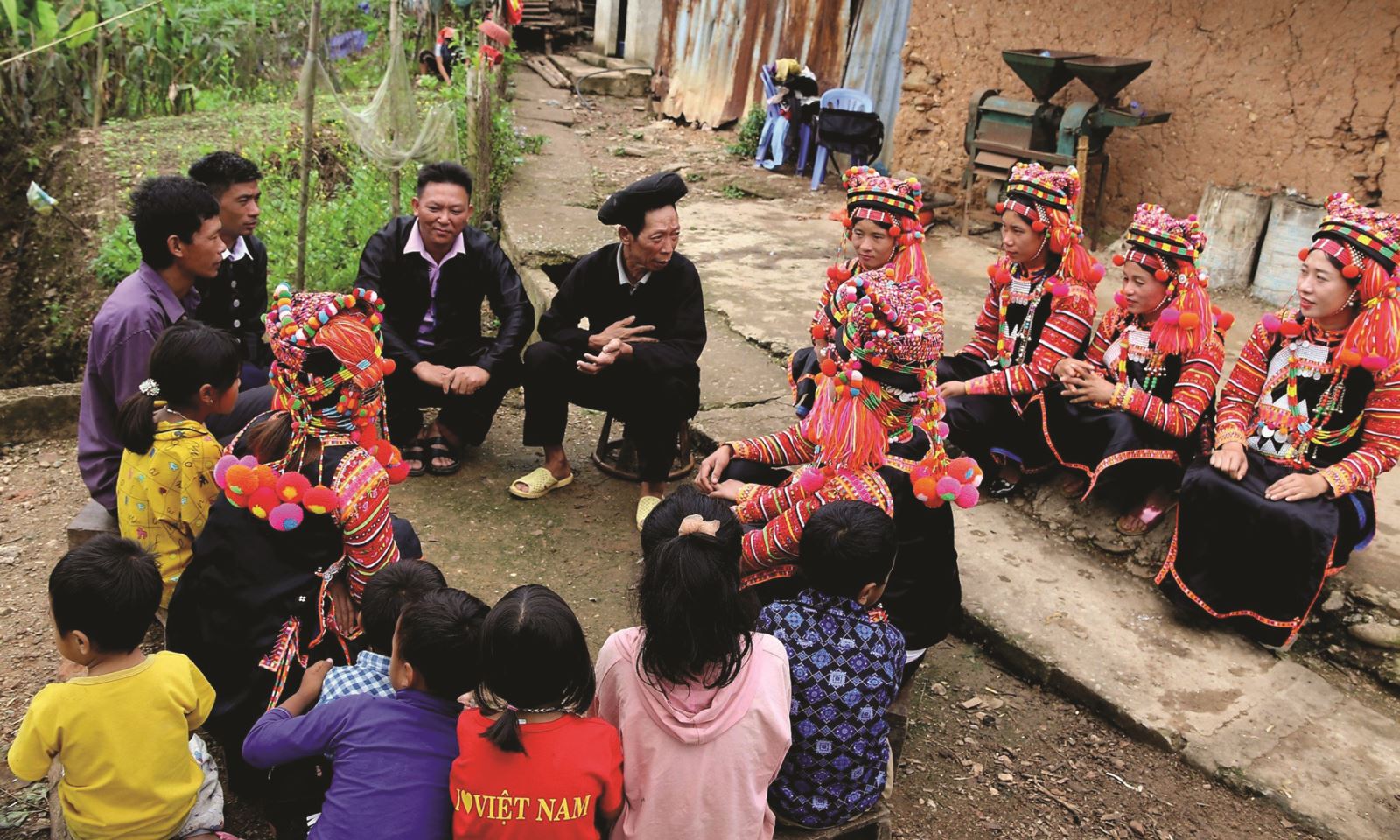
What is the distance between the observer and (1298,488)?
361 centimetres

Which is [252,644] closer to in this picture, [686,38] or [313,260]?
[313,260]

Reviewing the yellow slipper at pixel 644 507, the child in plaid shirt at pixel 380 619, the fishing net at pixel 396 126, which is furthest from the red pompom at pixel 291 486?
the fishing net at pixel 396 126

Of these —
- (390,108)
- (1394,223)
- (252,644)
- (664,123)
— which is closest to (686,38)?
(664,123)

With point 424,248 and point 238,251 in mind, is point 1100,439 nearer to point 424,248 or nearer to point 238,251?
point 424,248

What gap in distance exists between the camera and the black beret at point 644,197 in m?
4.15

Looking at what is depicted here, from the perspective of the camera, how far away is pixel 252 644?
2744 mm

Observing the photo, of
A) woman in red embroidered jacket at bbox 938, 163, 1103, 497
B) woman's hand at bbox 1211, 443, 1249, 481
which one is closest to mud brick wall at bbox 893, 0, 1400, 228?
woman in red embroidered jacket at bbox 938, 163, 1103, 497

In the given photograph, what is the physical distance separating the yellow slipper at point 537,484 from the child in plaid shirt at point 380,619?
1.92 m

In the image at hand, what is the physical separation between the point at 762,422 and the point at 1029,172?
5.45ft

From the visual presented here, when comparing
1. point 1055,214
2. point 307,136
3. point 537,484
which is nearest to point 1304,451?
point 1055,214

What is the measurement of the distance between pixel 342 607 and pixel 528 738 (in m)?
1.08

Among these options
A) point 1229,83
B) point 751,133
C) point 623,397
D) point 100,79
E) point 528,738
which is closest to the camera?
point 528,738

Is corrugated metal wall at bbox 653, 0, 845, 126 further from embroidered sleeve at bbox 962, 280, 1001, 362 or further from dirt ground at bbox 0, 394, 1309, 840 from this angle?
dirt ground at bbox 0, 394, 1309, 840

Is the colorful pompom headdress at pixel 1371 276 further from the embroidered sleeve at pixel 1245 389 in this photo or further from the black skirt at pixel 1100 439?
the black skirt at pixel 1100 439
